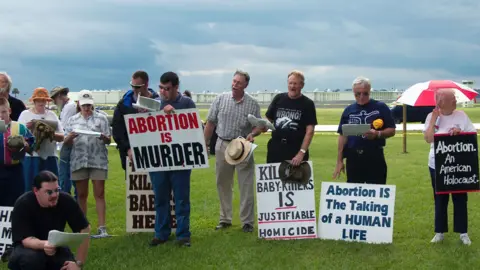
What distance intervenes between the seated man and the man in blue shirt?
2.27 metres

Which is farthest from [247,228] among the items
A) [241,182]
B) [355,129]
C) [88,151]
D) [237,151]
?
[88,151]

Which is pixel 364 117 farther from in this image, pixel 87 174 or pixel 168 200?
pixel 87 174

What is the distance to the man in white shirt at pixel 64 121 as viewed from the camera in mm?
10477

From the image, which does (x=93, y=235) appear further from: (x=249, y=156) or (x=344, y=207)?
(x=344, y=207)

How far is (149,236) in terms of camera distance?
9258 millimetres

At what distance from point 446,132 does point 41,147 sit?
5.17 m

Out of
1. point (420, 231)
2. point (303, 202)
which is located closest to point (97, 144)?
point (303, 202)

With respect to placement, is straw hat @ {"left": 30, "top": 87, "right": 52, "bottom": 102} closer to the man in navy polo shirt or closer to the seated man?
the seated man

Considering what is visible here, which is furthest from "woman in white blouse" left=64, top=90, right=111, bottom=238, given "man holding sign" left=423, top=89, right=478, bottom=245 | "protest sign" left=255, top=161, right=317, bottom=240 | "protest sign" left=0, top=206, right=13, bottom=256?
"man holding sign" left=423, top=89, right=478, bottom=245

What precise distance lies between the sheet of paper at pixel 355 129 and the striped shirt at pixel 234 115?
1.47 m

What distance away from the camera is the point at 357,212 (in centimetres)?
873

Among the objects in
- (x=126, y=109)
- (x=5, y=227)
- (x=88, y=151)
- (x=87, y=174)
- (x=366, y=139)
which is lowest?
(x=5, y=227)

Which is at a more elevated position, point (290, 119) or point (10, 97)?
point (10, 97)

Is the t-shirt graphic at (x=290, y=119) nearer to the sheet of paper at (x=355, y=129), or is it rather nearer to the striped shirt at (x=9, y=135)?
the sheet of paper at (x=355, y=129)
